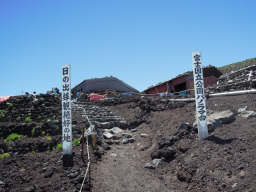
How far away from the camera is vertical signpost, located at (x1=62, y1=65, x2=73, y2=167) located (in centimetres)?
884

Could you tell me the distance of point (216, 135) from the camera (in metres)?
8.88

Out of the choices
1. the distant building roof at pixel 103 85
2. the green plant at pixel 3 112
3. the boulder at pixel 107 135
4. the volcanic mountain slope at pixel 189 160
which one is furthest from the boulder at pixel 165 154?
the distant building roof at pixel 103 85

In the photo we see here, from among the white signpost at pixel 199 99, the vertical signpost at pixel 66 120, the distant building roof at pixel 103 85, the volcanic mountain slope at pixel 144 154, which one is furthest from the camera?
the distant building roof at pixel 103 85

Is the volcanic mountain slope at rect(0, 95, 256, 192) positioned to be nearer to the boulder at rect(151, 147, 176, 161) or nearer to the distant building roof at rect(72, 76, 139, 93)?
the boulder at rect(151, 147, 176, 161)

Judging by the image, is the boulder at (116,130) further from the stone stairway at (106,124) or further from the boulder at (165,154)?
the boulder at (165,154)

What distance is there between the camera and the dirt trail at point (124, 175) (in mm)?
7531

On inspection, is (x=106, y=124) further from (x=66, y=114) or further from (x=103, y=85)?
(x=103, y=85)

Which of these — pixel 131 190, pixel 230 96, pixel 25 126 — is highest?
pixel 230 96

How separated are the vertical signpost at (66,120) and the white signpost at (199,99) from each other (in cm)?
514

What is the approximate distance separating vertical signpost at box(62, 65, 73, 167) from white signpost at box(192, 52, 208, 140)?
514cm

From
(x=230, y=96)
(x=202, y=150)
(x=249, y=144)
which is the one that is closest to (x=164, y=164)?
(x=202, y=150)

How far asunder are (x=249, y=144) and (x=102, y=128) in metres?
8.13

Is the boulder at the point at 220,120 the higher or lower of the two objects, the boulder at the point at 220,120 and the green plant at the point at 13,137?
the higher

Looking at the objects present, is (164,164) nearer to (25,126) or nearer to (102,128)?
(102,128)
